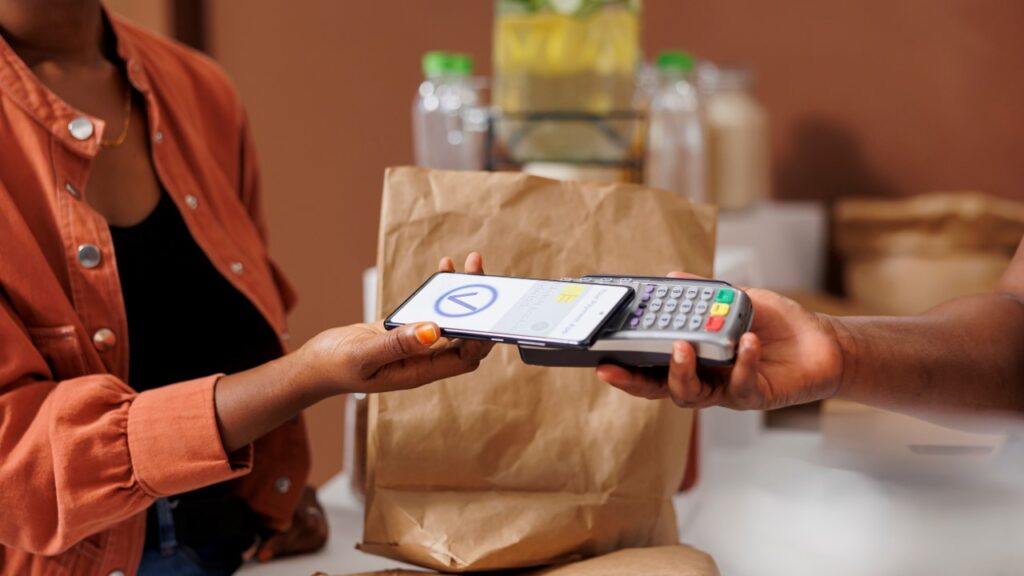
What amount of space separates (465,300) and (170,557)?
0.36 m

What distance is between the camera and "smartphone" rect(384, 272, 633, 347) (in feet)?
1.98

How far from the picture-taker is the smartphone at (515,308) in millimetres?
602

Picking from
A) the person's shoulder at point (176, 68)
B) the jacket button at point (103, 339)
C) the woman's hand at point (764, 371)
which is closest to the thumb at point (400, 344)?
the woman's hand at point (764, 371)

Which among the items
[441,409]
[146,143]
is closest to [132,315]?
[146,143]

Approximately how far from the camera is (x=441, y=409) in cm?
76

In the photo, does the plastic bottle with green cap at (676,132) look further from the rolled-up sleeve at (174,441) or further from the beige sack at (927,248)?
the rolled-up sleeve at (174,441)

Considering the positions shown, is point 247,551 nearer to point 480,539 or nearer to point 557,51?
point 480,539

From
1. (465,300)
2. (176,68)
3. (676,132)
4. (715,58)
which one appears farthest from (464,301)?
(715,58)

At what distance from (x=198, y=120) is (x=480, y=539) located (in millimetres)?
442

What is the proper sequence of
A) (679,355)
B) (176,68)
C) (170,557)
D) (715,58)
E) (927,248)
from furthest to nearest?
(715,58), (927,248), (176,68), (170,557), (679,355)

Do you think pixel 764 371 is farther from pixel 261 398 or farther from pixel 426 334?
pixel 261 398

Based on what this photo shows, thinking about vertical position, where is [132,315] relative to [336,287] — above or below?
above

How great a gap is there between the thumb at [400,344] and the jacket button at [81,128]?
29 centimetres

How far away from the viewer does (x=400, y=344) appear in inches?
24.5
